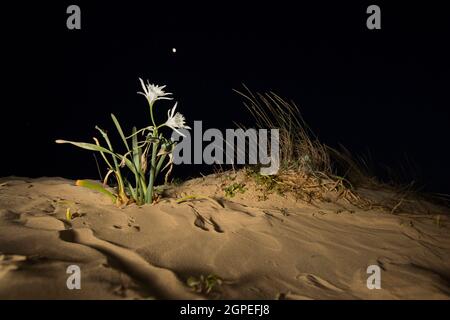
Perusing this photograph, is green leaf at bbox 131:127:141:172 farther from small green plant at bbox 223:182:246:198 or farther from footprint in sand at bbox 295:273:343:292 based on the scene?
footprint in sand at bbox 295:273:343:292

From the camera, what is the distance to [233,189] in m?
3.34

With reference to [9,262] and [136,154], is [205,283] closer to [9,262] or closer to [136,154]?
[9,262]

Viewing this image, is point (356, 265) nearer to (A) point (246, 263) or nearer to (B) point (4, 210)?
(A) point (246, 263)

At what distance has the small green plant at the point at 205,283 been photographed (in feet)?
5.04

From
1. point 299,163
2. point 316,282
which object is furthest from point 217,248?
point 299,163

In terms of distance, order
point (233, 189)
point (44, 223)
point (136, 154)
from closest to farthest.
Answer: point (44, 223)
point (136, 154)
point (233, 189)

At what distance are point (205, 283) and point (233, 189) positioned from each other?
1.78 meters

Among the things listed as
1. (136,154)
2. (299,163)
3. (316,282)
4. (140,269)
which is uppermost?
(136,154)

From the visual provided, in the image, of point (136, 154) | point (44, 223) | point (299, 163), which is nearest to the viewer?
point (44, 223)

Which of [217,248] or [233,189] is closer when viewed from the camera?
[217,248]

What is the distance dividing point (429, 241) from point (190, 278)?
2010 mm

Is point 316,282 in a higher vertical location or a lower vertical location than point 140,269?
lower

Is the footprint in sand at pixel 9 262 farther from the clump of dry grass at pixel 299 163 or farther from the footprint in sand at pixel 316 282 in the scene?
the clump of dry grass at pixel 299 163
